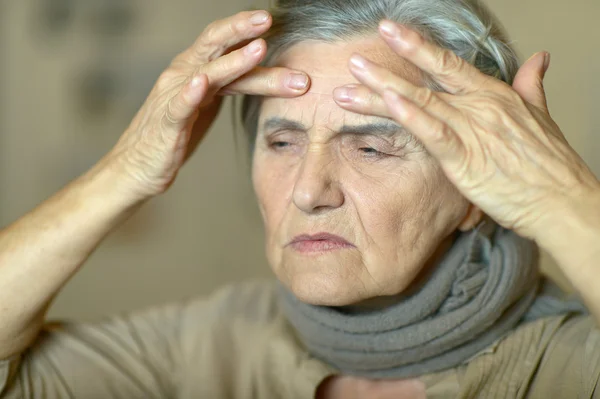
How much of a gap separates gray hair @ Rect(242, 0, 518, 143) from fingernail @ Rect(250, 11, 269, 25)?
0.63 ft

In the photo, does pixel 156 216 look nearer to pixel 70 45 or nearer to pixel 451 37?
pixel 70 45

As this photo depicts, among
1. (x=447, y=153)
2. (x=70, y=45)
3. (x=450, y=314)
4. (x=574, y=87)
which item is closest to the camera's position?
(x=447, y=153)

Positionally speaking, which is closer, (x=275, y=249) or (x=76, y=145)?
(x=275, y=249)

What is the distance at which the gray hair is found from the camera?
54.4 inches

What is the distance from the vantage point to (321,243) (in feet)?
4.42

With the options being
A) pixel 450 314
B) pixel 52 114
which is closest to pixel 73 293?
pixel 52 114

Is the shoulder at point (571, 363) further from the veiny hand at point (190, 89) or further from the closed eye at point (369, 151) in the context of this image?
the veiny hand at point (190, 89)

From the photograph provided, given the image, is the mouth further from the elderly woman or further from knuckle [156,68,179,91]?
knuckle [156,68,179,91]

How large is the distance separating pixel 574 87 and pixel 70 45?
201cm

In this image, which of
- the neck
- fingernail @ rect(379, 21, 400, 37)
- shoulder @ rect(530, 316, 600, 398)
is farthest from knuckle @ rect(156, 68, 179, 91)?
shoulder @ rect(530, 316, 600, 398)

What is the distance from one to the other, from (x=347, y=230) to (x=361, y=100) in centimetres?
28

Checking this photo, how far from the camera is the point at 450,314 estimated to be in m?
1.39

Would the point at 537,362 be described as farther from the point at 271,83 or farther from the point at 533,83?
the point at 271,83

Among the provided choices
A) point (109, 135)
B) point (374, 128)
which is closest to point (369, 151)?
point (374, 128)
